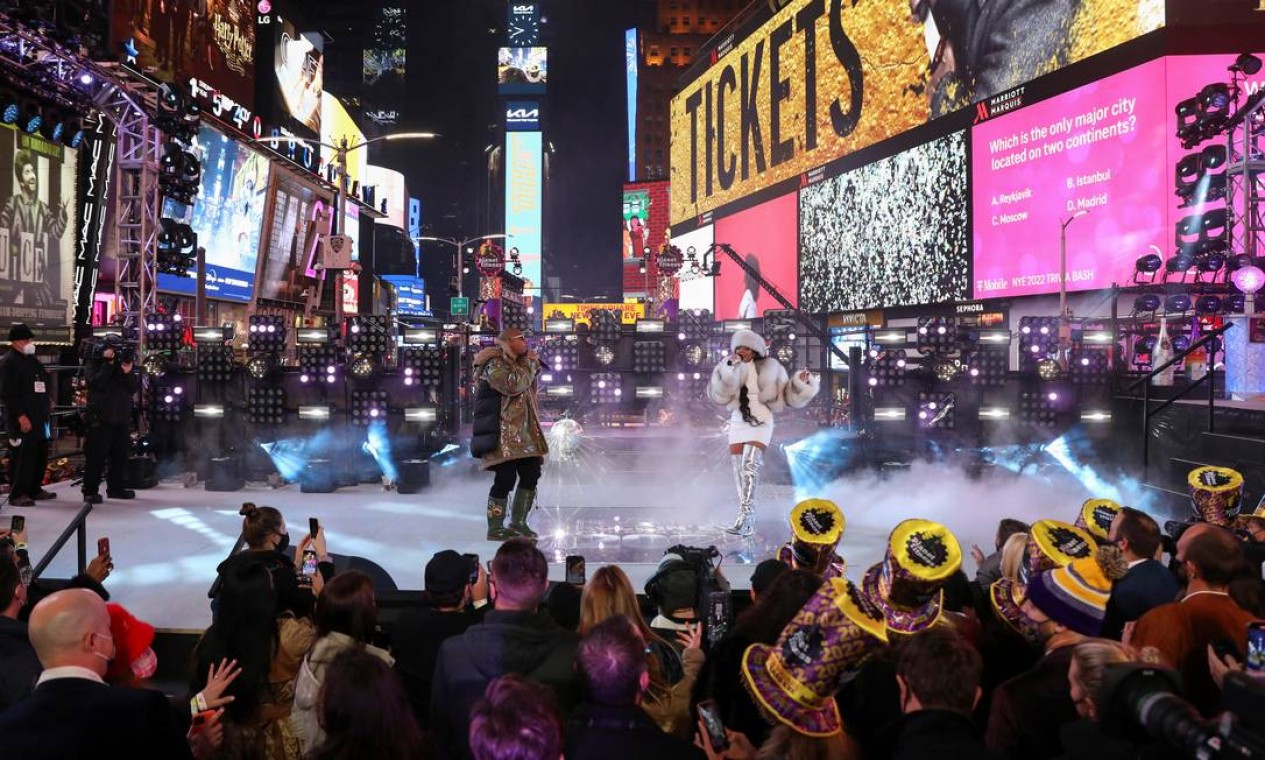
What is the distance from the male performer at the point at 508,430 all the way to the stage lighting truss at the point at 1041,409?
7.47 meters

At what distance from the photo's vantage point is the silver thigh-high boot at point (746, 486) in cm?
849

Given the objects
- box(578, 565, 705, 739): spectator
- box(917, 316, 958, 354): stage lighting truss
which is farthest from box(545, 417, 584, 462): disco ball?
box(578, 565, 705, 739): spectator

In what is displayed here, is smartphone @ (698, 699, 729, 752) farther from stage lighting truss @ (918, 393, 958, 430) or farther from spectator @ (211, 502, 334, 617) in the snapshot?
stage lighting truss @ (918, 393, 958, 430)

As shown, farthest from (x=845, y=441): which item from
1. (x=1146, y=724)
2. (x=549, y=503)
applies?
(x=1146, y=724)

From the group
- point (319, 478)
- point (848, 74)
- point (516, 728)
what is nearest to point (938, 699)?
point (516, 728)

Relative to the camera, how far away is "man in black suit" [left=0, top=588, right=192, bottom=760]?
229 cm

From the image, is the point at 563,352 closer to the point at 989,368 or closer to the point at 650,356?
the point at 650,356

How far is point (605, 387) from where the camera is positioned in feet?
47.2

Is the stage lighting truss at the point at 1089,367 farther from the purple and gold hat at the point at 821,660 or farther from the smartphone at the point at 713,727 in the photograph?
the smartphone at the point at 713,727

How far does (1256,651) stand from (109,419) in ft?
37.3

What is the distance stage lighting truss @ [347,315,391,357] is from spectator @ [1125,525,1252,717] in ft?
34.5

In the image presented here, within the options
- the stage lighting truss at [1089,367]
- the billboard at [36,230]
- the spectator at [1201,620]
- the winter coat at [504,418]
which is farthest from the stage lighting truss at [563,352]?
the spectator at [1201,620]

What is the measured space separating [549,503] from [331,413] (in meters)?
3.71

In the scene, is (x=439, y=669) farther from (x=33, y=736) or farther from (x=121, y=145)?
(x=121, y=145)
